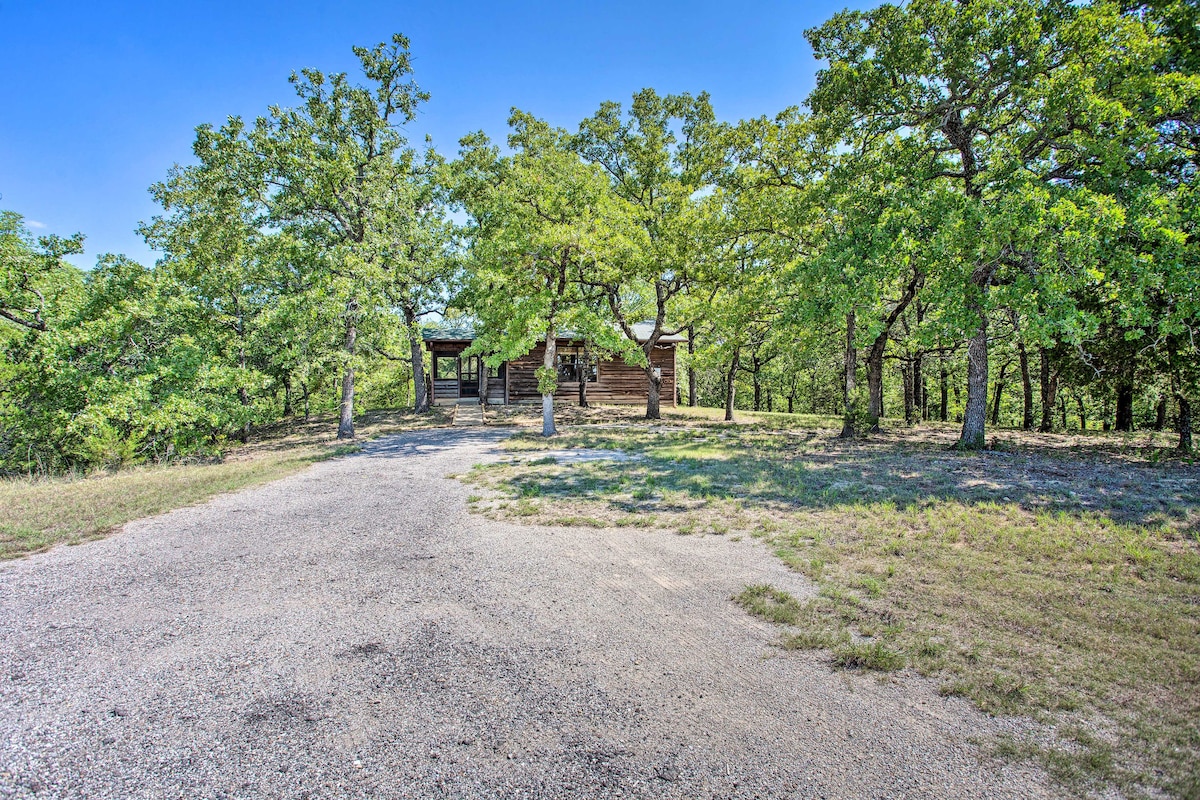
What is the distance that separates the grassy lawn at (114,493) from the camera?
6332mm

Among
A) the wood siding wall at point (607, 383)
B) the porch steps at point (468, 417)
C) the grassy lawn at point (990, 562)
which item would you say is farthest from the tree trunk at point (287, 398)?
the grassy lawn at point (990, 562)

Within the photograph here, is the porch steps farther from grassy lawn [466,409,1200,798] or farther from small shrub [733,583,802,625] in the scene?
small shrub [733,583,802,625]

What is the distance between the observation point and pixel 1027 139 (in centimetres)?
1018

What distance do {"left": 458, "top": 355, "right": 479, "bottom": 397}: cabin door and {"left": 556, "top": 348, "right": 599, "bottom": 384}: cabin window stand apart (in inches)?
179

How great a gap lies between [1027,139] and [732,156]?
9540 mm

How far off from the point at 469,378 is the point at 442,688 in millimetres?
25600

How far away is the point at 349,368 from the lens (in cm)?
1545

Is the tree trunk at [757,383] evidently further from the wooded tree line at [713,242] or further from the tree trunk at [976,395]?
the tree trunk at [976,395]

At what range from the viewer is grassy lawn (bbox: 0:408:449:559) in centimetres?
633

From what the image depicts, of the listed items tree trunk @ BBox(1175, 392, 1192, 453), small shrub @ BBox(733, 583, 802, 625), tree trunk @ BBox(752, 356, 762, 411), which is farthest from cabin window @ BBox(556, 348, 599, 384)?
small shrub @ BBox(733, 583, 802, 625)

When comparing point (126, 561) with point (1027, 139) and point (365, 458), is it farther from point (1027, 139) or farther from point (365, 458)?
point (1027, 139)

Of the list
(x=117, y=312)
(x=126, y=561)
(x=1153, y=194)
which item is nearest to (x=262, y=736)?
(x=126, y=561)

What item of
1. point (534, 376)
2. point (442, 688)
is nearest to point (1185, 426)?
point (442, 688)

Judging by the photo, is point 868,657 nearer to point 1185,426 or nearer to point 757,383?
point 1185,426
